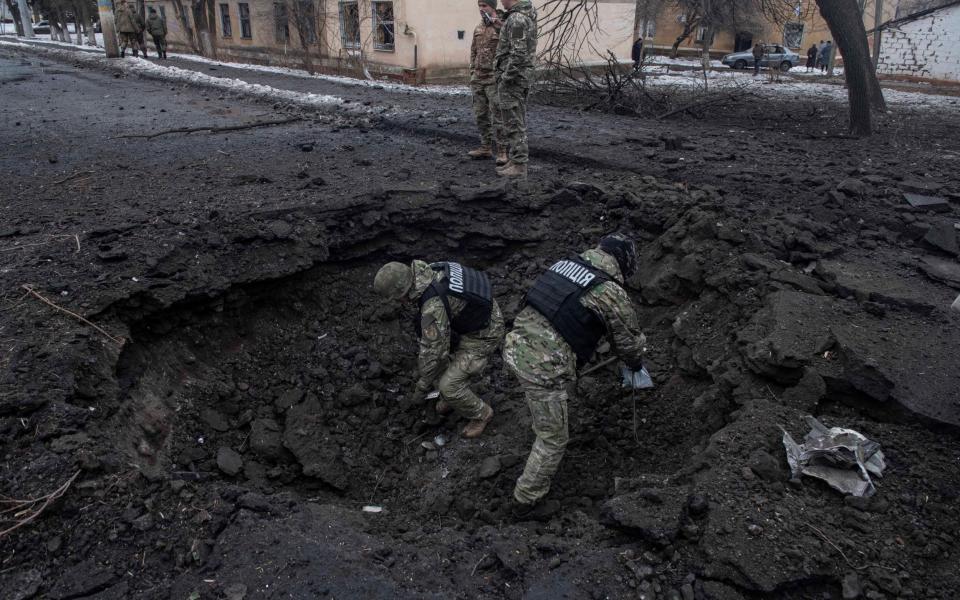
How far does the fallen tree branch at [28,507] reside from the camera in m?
2.49

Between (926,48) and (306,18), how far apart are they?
1955 centimetres

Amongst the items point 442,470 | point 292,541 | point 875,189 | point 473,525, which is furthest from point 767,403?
point 875,189

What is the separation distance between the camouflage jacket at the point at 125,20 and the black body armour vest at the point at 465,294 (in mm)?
20597

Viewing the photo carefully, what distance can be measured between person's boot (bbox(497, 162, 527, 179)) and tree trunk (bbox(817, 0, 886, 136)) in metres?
5.59

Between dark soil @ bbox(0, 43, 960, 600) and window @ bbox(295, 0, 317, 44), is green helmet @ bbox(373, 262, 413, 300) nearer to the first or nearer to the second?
dark soil @ bbox(0, 43, 960, 600)

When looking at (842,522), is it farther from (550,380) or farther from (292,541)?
(292,541)

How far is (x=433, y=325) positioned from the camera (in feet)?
12.3

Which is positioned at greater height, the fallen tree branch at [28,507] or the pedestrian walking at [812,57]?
the pedestrian walking at [812,57]

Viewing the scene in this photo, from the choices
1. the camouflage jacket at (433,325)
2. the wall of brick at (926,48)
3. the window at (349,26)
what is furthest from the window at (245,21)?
the camouflage jacket at (433,325)

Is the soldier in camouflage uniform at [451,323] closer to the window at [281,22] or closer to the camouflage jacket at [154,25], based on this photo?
the window at [281,22]

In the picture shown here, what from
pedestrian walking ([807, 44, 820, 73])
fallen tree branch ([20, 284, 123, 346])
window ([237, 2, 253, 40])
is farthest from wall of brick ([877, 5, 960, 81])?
fallen tree branch ([20, 284, 123, 346])

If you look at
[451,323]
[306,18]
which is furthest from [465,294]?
[306,18]

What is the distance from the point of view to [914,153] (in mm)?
7641

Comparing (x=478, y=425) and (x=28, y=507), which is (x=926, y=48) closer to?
(x=478, y=425)
